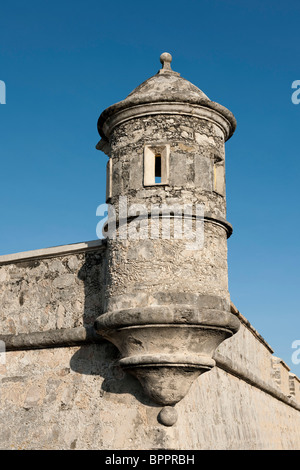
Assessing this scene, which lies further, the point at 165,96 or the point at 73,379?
the point at 73,379

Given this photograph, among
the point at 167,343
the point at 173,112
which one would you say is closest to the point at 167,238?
the point at 167,343

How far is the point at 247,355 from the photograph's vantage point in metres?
9.05

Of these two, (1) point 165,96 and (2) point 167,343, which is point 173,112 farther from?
(2) point 167,343

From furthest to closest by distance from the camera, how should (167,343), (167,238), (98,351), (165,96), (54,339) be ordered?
(54,339) → (98,351) → (165,96) → (167,238) → (167,343)

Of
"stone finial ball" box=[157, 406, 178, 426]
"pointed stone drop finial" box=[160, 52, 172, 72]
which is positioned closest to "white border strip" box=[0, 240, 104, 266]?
"stone finial ball" box=[157, 406, 178, 426]

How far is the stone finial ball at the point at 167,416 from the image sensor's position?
4977 millimetres

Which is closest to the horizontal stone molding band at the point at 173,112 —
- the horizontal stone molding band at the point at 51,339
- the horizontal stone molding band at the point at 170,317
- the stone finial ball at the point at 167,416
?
the horizontal stone molding band at the point at 170,317

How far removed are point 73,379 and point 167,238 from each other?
5.53ft

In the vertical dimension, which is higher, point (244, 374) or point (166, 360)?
point (244, 374)

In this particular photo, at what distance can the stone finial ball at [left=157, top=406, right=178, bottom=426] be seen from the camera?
4.98 metres

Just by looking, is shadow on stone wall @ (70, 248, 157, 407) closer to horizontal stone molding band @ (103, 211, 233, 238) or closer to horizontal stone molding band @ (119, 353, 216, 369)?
horizontal stone molding band @ (119, 353, 216, 369)

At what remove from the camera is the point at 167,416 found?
196 inches
